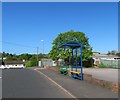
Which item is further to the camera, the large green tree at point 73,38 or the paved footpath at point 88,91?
the large green tree at point 73,38

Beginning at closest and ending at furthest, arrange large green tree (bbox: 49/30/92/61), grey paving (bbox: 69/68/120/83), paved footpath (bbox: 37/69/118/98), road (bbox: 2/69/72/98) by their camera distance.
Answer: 1. paved footpath (bbox: 37/69/118/98)
2. road (bbox: 2/69/72/98)
3. grey paving (bbox: 69/68/120/83)
4. large green tree (bbox: 49/30/92/61)

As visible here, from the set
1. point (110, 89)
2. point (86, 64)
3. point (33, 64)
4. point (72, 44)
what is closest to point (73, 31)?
point (86, 64)

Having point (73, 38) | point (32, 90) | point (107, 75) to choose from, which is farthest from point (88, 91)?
point (73, 38)

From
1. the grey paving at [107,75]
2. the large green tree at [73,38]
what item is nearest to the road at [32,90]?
the grey paving at [107,75]

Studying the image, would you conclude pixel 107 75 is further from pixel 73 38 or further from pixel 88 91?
pixel 73 38

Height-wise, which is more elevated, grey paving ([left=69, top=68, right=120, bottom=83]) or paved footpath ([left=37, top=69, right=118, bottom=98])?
grey paving ([left=69, top=68, right=120, bottom=83])

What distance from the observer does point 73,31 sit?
3777 inches

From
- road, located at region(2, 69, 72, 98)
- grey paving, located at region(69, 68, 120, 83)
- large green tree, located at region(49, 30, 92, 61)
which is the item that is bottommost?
road, located at region(2, 69, 72, 98)

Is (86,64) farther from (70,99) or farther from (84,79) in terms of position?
(70,99)

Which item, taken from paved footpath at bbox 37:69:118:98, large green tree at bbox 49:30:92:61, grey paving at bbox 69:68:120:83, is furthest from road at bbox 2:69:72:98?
large green tree at bbox 49:30:92:61

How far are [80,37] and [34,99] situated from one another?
8102 cm

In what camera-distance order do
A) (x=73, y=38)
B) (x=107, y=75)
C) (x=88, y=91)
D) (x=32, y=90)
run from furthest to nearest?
1. (x=73, y=38)
2. (x=107, y=75)
3. (x=32, y=90)
4. (x=88, y=91)

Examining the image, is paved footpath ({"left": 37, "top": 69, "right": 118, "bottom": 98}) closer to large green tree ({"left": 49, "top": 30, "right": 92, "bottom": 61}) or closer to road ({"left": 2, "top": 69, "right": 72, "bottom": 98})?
road ({"left": 2, "top": 69, "right": 72, "bottom": 98})

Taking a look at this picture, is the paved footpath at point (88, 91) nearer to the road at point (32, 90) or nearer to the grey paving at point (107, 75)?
the road at point (32, 90)
